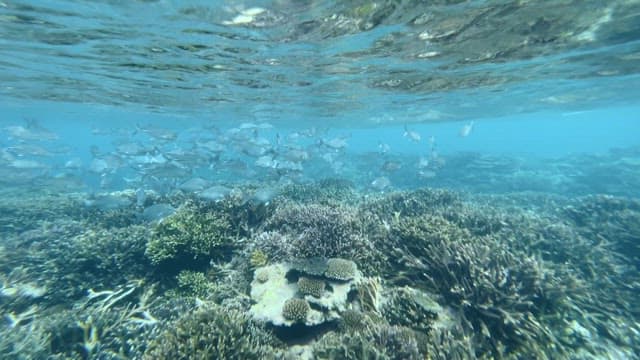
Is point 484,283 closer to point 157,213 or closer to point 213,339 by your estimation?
point 213,339

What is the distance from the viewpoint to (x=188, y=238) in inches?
330

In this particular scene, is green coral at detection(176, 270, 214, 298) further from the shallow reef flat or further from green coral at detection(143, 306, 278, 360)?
green coral at detection(143, 306, 278, 360)

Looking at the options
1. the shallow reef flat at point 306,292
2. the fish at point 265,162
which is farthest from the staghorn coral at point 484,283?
the fish at point 265,162

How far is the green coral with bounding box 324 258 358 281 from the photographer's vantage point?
22.2 ft

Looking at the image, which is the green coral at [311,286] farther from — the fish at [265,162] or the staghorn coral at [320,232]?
the fish at [265,162]

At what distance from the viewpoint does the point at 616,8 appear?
12.4 meters

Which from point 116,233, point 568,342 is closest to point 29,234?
point 116,233

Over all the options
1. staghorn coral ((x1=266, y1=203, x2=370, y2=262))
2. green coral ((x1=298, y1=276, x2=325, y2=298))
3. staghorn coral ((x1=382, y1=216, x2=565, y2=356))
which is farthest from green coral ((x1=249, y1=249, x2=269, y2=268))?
staghorn coral ((x1=382, y1=216, x2=565, y2=356))

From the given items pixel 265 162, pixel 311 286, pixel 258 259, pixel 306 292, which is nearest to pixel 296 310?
pixel 306 292

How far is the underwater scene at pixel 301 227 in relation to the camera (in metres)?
6.18

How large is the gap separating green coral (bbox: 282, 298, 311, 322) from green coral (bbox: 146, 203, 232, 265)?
3145 millimetres

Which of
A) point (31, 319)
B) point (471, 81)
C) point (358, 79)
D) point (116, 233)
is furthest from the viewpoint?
point (471, 81)

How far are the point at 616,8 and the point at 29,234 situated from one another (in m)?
21.6

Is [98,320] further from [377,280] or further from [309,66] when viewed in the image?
[309,66]
